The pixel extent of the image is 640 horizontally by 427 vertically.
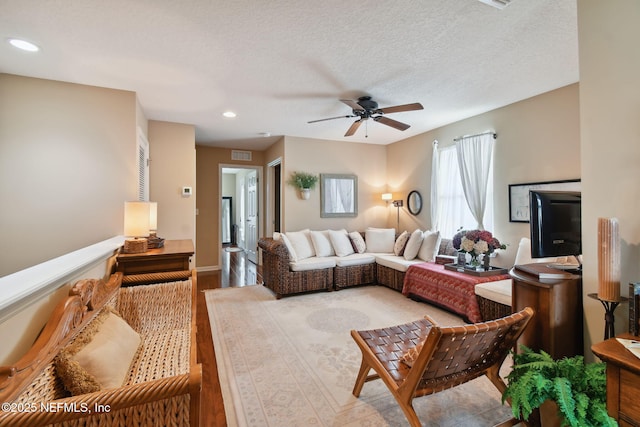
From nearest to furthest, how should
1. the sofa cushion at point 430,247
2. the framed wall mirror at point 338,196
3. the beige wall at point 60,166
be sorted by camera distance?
the beige wall at point 60,166 < the sofa cushion at point 430,247 < the framed wall mirror at point 338,196

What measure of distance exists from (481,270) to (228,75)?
11.7 feet

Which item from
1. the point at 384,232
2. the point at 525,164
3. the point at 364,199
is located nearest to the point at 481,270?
the point at 525,164

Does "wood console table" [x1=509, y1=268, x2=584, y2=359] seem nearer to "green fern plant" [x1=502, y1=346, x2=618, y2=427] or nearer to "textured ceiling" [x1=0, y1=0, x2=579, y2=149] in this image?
"green fern plant" [x1=502, y1=346, x2=618, y2=427]

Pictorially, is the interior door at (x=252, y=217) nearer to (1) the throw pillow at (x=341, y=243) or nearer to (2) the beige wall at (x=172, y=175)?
(2) the beige wall at (x=172, y=175)

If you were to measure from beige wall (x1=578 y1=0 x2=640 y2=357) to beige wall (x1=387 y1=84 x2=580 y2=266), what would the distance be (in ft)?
6.69

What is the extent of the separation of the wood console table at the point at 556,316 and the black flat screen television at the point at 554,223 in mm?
190

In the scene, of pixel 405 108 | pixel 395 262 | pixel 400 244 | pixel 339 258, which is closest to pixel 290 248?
pixel 339 258

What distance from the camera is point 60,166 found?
2.83m

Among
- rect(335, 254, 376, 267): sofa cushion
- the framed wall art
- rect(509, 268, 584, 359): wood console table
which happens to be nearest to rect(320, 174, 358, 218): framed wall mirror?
rect(335, 254, 376, 267): sofa cushion

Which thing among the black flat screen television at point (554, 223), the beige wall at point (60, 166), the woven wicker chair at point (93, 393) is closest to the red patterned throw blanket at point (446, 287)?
the black flat screen television at point (554, 223)

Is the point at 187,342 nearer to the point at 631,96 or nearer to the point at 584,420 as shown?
the point at 584,420

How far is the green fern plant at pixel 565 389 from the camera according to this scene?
1040 mm

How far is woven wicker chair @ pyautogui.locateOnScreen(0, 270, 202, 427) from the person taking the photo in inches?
30.7

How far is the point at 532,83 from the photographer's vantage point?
2.99 meters
